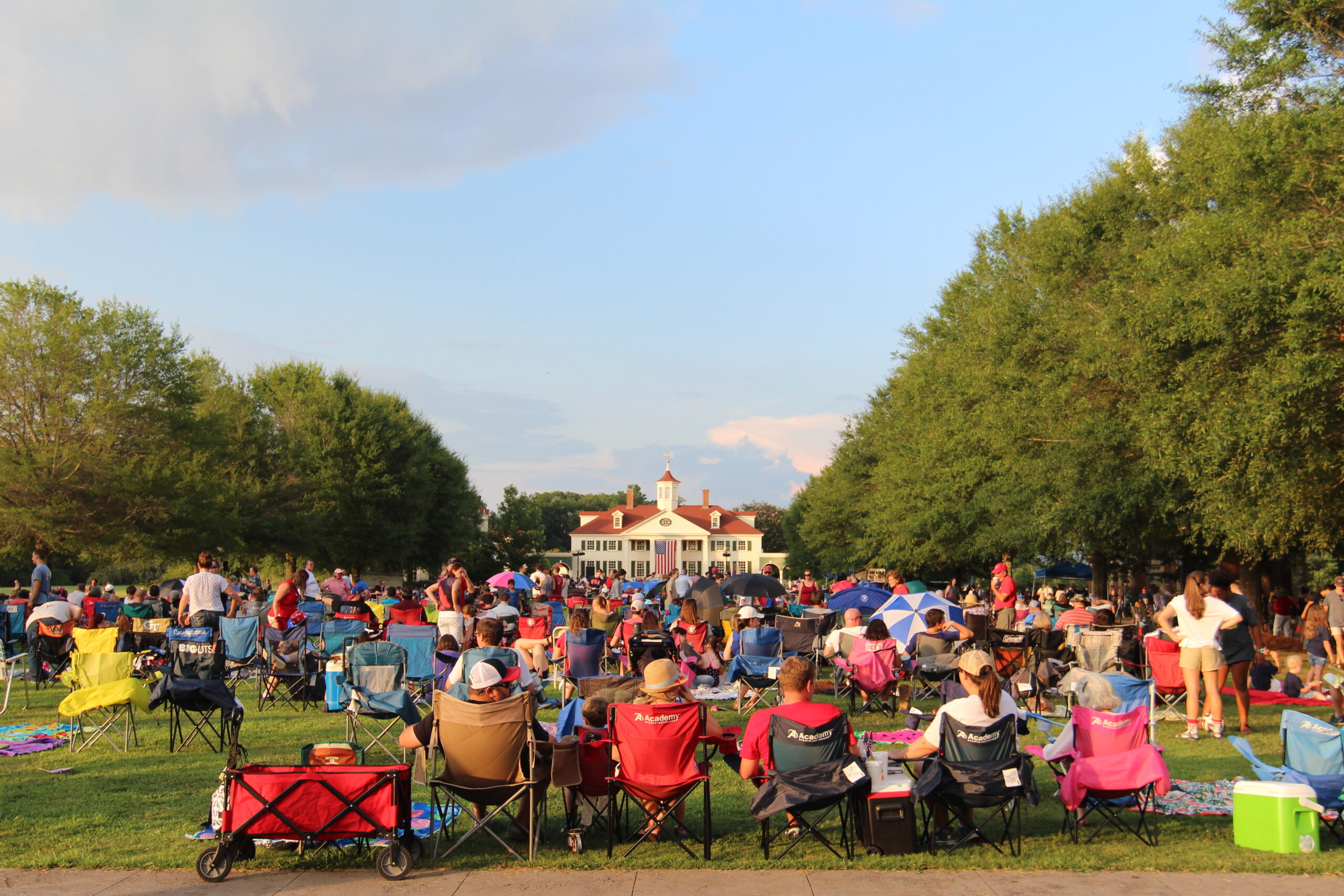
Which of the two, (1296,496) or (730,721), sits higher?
(1296,496)

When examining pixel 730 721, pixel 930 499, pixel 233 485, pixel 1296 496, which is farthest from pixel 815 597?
pixel 233 485

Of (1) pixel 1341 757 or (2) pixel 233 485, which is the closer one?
(1) pixel 1341 757

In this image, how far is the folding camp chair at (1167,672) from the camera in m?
10.4

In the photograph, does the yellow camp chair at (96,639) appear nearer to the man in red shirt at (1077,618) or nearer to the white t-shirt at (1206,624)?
the white t-shirt at (1206,624)

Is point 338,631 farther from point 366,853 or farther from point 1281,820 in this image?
point 1281,820

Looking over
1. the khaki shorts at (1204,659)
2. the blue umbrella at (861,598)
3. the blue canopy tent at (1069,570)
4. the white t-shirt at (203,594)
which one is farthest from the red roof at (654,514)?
the khaki shorts at (1204,659)

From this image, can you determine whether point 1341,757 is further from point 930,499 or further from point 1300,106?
point 930,499

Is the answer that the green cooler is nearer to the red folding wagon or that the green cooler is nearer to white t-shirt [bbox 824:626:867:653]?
the red folding wagon

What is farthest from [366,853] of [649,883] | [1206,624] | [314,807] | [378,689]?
[1206,624]

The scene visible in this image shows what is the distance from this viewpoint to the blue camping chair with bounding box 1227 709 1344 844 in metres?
6.06

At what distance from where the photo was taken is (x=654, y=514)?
354 feet

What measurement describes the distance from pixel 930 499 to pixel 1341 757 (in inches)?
1150

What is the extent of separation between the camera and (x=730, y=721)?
10.5m

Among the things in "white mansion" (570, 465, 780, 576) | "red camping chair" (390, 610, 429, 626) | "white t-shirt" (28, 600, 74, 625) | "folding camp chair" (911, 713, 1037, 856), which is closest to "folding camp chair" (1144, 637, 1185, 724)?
"folding camp chair" (911, 713, 1037, 856)
